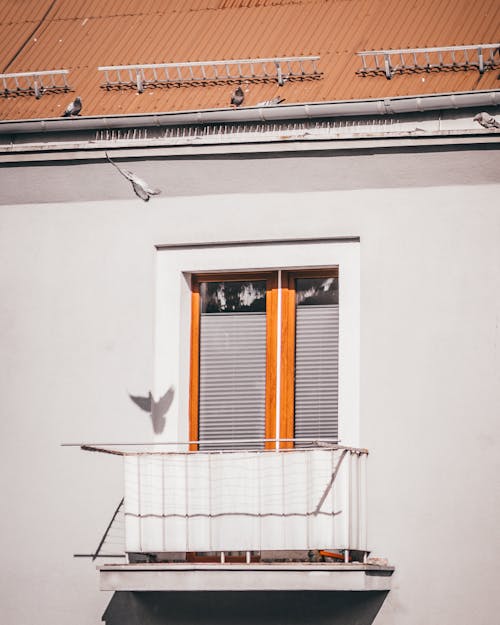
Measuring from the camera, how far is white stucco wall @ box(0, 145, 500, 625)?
12773 mm

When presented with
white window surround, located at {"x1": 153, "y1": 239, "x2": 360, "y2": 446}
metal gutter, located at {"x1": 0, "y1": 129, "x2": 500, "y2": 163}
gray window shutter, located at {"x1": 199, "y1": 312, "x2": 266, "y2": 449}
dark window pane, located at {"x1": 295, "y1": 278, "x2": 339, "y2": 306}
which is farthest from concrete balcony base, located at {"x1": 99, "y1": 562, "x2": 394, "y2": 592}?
metal gutter, located at {"x1": 0, "y1": 129, "x2": 500, "y2": 163}

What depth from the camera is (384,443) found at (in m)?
13.0

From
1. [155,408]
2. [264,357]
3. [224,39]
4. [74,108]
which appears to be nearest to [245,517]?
[155,408]

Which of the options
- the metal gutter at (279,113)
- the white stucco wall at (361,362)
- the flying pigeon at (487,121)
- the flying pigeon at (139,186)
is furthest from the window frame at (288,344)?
the metal gutter at (279,113)

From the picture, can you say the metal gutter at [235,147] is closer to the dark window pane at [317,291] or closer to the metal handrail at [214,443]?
the dark window pane at [317,291]

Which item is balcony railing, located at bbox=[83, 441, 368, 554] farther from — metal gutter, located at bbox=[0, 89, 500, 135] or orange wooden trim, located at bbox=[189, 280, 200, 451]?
metal gutter, located at bbox=[0, 89, 500, 135]

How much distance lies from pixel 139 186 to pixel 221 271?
1.03 meters

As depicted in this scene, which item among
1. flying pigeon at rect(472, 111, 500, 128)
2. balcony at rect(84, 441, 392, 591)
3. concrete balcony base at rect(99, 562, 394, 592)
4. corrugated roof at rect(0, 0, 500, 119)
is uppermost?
corrugated roof at rect(0, 0, 500, 119)

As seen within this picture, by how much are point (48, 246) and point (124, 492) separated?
2376mm

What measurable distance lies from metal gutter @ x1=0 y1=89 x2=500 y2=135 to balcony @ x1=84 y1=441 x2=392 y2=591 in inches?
168

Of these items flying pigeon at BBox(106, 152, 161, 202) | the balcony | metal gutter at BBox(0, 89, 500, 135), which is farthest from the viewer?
metal gutter at BBox(0, 89, 500, 135)

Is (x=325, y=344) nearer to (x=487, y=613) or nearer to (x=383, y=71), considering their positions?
(x=487, y=613)

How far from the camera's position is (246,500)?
1276 centimetres

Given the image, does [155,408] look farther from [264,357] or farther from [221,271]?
[221,271]
